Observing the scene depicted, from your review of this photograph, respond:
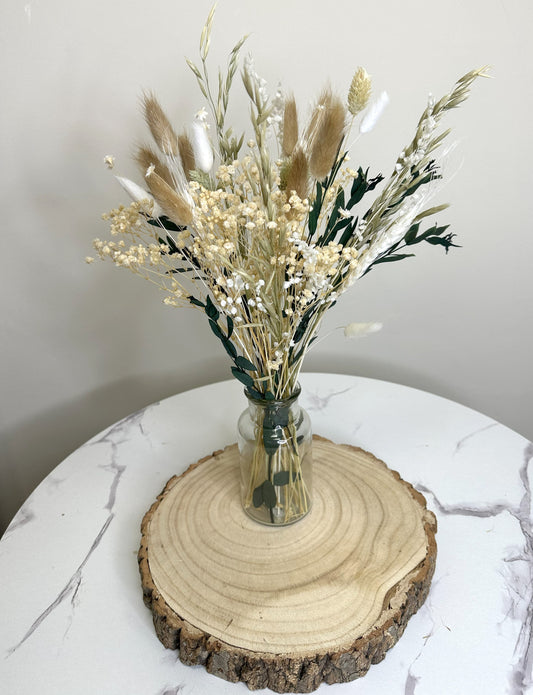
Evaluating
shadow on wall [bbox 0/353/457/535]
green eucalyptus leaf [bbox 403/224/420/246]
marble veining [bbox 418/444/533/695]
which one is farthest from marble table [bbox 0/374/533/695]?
green eucalyptus leaf [bbox 403/224/420/246]

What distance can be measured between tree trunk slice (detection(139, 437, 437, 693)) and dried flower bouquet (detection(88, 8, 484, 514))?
0.15 metres

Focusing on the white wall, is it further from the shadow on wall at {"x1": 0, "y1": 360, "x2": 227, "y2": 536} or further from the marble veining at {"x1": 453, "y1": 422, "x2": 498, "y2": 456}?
the marble veining at {"x1": 453, "y1": 422, "x2": 498, "y2": 456}

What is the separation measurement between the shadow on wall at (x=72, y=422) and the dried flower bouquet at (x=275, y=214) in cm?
66

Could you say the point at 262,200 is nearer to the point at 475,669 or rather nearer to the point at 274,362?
the point at 274,362

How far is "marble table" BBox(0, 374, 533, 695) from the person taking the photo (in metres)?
0.68

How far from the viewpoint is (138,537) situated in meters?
0.88

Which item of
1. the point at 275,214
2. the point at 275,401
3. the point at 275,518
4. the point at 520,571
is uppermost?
the point at 275,214

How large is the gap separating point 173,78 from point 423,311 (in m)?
0.72

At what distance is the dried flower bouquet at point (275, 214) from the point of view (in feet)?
2.15

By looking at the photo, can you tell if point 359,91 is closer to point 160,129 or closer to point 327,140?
point 327,140

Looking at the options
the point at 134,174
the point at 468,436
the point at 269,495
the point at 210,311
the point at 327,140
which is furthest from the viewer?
the point at 134,174

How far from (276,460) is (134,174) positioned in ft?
2.22

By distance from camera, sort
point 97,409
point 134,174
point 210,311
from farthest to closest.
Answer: point 97,409, point 134,174, point 210,311

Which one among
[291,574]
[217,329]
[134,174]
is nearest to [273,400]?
[217,329]
